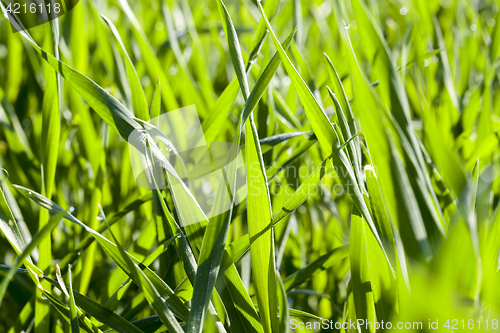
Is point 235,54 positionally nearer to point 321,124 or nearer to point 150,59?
point 321,124

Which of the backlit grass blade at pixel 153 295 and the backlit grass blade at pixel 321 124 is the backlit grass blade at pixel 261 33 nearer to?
the backlit grass blade at pixel 321 124

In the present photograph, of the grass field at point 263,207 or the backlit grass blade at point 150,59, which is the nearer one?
the grass field at point 263,207

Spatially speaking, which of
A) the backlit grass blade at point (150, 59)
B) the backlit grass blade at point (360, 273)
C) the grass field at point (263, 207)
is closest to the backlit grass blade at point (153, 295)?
the grass field at point (263, 207)

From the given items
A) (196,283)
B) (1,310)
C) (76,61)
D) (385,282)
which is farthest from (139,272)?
(76,61)

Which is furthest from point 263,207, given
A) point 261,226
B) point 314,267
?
point 314,267

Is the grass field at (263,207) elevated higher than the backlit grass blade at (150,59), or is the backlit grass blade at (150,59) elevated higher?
the backlit grass blade at (150,59)

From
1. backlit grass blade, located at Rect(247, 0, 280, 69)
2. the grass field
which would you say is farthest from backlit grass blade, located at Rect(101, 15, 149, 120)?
backlit grass blade, located at Rect(247, 0, 280, 69)

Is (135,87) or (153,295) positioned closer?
(153,295)

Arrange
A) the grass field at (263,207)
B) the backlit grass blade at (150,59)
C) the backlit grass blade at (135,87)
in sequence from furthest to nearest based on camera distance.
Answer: the backlit grass blade at (150,59), the backlit grass blade at (135,87), the grass field at (263,207)

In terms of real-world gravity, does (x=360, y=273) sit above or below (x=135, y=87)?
below

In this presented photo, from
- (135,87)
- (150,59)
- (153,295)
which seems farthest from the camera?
(150,59)
